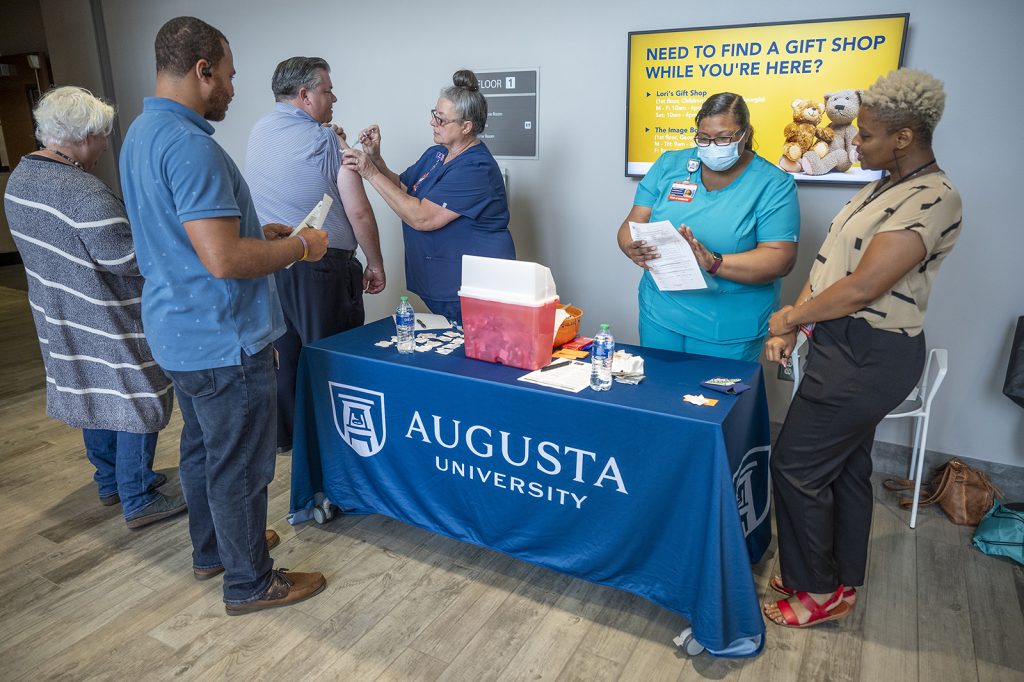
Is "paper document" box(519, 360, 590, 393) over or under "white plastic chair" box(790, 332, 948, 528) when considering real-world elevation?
over

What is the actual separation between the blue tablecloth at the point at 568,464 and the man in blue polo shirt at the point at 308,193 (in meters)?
0.36

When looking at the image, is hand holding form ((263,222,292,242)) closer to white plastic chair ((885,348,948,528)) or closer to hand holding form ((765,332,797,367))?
hand holding form ((765,332,797,367))

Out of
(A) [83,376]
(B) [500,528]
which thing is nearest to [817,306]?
(B) [500,528]

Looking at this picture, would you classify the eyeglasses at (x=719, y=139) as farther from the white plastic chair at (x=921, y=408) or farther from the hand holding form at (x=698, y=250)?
the white plastic chair at (x=921, y=408)

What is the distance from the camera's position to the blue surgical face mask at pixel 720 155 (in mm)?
2015

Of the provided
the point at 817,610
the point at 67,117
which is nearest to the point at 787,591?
the point at 817,610

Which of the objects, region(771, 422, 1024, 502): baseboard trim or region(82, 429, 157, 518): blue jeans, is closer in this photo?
region(82, 429, 157, 518): blue jeans

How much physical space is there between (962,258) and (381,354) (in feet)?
7.45

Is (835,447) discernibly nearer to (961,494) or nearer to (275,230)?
(961,494)

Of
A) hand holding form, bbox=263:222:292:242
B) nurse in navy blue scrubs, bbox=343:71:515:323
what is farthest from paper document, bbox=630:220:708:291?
hand holding form, bbox=263:222:292:242

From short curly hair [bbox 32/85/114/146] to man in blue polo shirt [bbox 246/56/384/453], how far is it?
50cm

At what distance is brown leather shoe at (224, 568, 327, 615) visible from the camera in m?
1.98

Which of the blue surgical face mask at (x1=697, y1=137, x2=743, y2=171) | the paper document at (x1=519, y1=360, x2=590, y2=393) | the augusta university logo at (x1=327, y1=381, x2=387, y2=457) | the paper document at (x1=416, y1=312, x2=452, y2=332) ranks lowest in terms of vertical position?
the augusta university logo at (x1=327, y1=381, x2=387, y2=457)

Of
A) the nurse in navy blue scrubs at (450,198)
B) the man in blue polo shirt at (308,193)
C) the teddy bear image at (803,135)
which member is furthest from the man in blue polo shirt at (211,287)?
the teddy bear image at (803,135)
